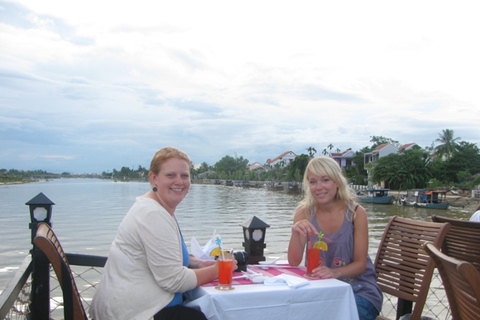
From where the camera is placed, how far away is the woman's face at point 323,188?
2900mm

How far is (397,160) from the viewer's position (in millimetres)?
54469

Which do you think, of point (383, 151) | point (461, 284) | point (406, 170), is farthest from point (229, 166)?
point (461, 284)

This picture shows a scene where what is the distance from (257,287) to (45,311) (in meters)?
1.34

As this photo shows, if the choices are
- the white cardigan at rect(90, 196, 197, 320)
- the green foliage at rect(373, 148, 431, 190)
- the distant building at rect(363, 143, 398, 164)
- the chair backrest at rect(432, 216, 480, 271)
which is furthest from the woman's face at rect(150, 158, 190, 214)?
the distant building at rect(363, 143, 398, 164)

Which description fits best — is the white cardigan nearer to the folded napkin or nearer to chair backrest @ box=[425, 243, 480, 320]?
the folded napkin

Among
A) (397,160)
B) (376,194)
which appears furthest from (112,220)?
(397,160)

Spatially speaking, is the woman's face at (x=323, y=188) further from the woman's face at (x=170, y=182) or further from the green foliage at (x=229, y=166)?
the green foliage at (x=229, y=166)

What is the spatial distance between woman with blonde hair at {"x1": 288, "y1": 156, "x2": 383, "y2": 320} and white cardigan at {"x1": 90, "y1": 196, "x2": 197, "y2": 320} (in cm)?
93

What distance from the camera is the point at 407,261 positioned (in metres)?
3.13

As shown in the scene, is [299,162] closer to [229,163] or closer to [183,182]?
[229,163]

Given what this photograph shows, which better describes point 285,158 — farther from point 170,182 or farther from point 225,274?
point 225,274

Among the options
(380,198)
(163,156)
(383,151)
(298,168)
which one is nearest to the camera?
(163,156)

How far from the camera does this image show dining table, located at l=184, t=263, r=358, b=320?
2.16 metres

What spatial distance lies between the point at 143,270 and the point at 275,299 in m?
0.71
